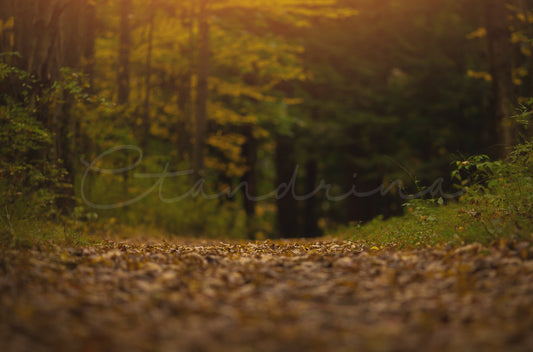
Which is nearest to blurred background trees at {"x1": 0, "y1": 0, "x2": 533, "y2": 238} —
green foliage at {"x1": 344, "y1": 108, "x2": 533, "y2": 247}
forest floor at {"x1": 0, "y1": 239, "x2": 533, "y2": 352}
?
forest floor at {"x1": 0, "y1": 239, "x2": 533, "y2": 352}

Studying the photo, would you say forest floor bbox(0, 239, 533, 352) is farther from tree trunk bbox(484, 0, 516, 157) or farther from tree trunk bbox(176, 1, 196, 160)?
tree trunk bbox(176, 1, 196, 160)

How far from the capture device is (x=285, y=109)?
20938 millimetres

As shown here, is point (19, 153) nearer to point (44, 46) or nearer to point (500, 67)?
point (44, 46)

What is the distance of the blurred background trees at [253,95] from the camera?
37.0 feet

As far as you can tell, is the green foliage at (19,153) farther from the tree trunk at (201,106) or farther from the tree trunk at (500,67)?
the tree trunk at (500,67)

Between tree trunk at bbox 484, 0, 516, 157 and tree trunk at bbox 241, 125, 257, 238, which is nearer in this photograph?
tree trunk at bbox 484, 0, 516, 157

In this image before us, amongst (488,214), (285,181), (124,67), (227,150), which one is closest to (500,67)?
(488,214)

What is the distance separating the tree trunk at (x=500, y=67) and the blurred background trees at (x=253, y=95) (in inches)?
1.3

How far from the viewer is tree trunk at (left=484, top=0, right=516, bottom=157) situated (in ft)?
43.5

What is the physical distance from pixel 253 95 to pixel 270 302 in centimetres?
1515

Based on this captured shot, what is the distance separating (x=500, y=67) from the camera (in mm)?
13609

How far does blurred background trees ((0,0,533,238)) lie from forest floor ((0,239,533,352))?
3.71m

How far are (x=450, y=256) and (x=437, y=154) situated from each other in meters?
17.9

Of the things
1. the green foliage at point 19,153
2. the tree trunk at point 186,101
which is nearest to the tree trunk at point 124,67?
the tree trunk at point 186,101
